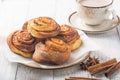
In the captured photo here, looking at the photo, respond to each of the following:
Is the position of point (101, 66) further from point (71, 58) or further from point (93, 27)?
point (93, 27)

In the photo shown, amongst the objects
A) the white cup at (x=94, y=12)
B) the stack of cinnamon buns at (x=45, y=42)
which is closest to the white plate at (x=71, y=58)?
the stack of cinnamon buns at (x=45, y=42)

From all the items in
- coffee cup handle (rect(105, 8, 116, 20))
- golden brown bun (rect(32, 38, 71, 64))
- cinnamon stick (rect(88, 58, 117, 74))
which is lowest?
cinnamon stick (rect(88, 58, 117, 74))

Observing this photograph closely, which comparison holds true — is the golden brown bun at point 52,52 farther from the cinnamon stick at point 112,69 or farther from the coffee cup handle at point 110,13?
the coffee cup handle at point 110,13

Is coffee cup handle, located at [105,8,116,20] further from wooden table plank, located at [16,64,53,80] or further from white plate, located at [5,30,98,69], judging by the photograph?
wooden table plank, located at [16,64,53,80]

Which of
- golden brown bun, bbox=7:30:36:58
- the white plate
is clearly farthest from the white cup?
golden brown bun, bbox=7:30:36:58

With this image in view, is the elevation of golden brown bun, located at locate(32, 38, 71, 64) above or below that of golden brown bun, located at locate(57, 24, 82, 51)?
below

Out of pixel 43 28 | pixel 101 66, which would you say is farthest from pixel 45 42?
pixel 101 66
